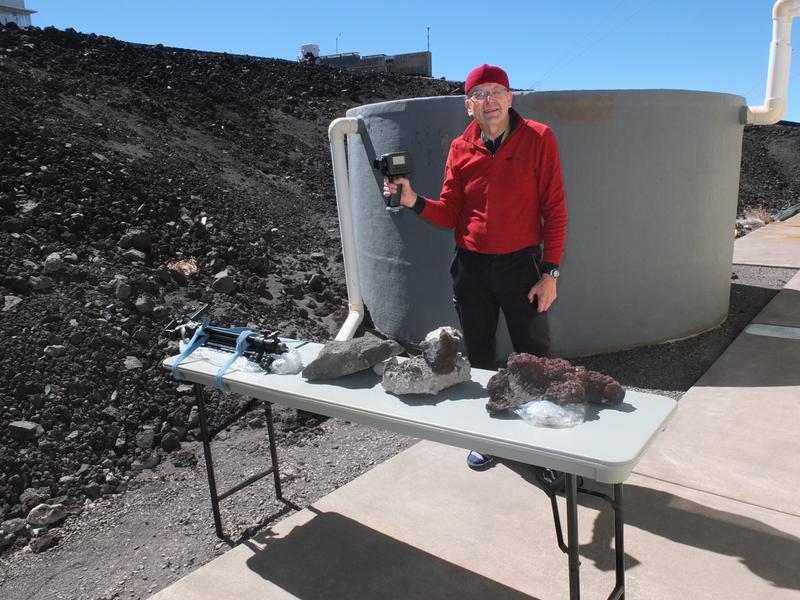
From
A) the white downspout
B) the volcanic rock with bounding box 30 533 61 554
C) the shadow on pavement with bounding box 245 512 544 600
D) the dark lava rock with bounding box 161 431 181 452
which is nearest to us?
the shadow on pavement with bounding box 245 512 544 600

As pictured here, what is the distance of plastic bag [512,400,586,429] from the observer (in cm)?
197

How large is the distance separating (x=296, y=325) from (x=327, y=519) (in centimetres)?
319

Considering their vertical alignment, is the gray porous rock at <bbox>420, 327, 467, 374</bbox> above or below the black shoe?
above

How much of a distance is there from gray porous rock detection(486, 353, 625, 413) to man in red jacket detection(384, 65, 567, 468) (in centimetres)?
70

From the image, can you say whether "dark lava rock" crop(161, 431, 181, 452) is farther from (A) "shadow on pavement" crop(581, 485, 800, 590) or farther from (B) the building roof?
(B) the building roof

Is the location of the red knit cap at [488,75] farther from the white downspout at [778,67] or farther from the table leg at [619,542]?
the white downspout at [778,67]

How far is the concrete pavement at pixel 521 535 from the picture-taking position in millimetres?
2459

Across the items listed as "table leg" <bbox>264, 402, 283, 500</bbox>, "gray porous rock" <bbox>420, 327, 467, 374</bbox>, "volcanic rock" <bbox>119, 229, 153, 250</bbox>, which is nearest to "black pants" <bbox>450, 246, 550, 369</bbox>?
"gray porous rock" <bbox>420, 327, 467, 374</bbox>

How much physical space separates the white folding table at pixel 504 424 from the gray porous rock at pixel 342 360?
43mm

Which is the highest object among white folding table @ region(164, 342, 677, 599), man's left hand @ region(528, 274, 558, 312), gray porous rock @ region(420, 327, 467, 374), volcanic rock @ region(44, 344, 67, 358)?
man's left hand @ region(528, 274, 558, 312)

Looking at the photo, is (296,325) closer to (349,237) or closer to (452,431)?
(349,237)

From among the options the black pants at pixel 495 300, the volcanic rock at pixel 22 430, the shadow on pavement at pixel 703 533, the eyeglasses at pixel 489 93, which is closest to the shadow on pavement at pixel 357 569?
the shadow on pavement at pixel 703 533

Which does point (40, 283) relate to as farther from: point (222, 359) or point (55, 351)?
point (222, 359)

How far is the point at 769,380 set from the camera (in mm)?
4438
